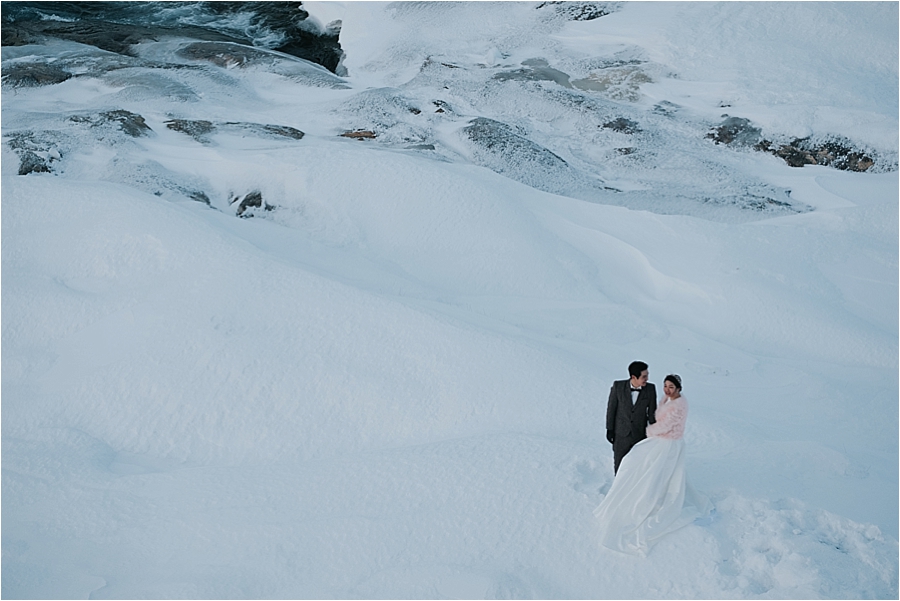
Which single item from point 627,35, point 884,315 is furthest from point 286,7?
point 884,315

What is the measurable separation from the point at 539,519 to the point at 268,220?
5425 mm

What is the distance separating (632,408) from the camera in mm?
4027

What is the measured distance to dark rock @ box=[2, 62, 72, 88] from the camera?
1282 centimetres

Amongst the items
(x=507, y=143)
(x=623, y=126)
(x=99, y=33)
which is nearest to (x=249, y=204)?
(x=507, y=143)

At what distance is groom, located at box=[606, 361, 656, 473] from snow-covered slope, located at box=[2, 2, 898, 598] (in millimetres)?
492

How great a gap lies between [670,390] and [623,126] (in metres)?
9.18

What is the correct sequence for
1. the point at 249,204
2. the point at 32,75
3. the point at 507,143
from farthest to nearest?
the point at 32,75, the point at 507,143, the point at 249,204

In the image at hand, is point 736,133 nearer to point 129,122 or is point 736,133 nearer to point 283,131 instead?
point 283,131

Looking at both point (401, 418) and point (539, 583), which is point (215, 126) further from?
point (539, 583)

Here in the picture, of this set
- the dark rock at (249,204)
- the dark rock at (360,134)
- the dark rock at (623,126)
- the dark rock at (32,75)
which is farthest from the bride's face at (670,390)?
the dark rock at (32,75)

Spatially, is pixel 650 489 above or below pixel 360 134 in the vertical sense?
below

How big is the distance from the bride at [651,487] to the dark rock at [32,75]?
13270 millimetres

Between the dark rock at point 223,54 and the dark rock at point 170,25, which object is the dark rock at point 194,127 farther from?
the dark rock at point 170,25

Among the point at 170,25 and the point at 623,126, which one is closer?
the point at 623,126
